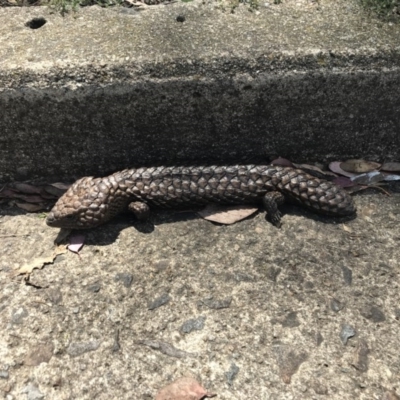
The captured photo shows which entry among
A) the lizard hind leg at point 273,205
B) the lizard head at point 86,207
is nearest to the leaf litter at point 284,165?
the lizard hind leg at point 273,205

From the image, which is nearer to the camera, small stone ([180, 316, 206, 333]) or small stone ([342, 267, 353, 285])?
small stone ([180, 316, 206, 333])

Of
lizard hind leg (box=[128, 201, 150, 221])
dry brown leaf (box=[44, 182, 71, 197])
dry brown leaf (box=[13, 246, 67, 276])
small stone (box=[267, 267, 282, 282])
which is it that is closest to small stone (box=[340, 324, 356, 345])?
small stone (box=[267, 267, 282, 282])

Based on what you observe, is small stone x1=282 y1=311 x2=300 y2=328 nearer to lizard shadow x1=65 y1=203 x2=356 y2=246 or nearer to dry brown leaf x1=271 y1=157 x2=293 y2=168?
lizard shadow x1=65 y1=203 x2=356 y2=246

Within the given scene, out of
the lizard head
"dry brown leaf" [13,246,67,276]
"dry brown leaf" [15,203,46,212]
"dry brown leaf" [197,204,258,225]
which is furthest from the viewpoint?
"dry brown leaf" [15,203,46,212]

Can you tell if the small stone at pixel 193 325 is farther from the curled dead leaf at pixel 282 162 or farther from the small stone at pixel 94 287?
the curled dead leaf at pixel 282 162

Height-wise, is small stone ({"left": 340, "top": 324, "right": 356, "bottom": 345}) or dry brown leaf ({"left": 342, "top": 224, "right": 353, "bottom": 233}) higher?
dry brown leaf ({"left": 342, "top": 224, "right": 353, "bottom": 233})
